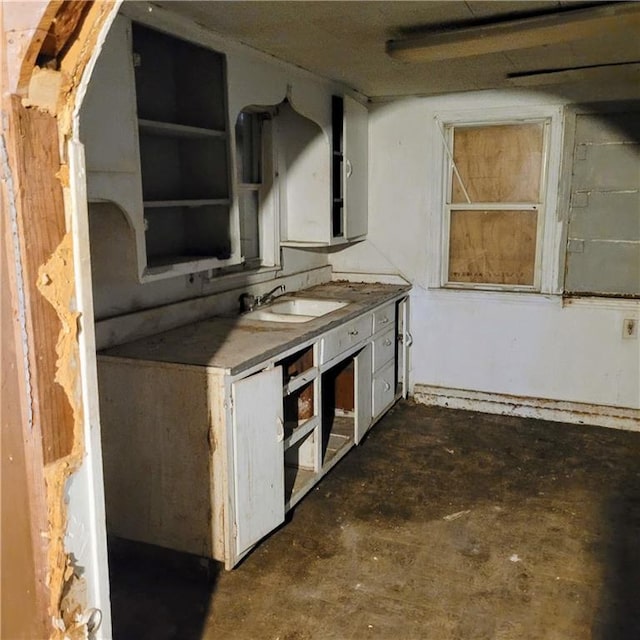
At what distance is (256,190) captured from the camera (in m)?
3.69

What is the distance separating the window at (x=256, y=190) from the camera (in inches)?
141

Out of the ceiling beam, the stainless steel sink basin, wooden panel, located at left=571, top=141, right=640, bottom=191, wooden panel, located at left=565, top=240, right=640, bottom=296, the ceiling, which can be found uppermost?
the ceiling

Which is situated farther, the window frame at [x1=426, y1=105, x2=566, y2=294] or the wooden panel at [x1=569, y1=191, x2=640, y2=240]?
the window frame at [x1=426, y1=105, x2=566, y2=294]

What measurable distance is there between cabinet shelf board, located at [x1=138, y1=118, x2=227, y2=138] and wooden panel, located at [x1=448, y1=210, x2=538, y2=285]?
206cm

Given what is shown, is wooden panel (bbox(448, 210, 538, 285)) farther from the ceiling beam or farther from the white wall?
the ceiling beam

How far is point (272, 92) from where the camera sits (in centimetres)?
311

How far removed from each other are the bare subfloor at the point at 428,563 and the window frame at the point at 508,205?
1180mm

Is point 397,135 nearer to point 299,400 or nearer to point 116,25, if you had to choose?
point 299,400

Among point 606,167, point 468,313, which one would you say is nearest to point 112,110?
point 468,313

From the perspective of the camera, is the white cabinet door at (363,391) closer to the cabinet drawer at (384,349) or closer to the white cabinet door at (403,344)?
the cabinet drawer at (384,349)

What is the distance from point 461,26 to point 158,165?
1460 mm

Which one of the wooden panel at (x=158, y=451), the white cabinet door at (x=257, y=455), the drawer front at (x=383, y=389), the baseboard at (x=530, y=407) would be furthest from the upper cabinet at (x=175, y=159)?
the baseboard at (x=530, y=407)

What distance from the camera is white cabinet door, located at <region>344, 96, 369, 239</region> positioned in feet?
12.9

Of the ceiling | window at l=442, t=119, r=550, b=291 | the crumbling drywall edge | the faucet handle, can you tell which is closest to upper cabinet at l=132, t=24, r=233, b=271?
the ceiling
